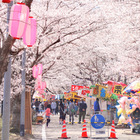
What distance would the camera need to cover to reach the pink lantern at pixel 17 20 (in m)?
8.24

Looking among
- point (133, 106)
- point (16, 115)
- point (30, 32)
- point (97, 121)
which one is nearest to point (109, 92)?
point (133, 106)

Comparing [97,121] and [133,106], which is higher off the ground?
[133,106]

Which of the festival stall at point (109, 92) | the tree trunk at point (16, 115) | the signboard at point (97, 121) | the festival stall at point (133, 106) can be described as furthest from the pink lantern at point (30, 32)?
the festival stall at point (109, 92)

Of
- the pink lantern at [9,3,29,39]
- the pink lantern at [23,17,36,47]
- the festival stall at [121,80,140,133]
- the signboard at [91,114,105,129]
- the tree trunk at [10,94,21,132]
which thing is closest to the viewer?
the pink lantern at [9,3,29,39]

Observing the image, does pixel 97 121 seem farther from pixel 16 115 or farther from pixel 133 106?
pixel 16 115

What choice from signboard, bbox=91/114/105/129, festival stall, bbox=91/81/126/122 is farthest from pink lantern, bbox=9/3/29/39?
festival stall, bbox=91/81/126/122

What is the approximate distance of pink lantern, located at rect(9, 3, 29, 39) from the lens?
27.0ft

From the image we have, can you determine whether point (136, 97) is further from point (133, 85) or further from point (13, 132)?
point (13, 132)

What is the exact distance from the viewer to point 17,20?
8281 mm

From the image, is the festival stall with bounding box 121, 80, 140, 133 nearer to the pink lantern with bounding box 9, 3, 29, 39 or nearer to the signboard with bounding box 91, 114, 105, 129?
the signboard with bounding box 91, 114, 105, 129

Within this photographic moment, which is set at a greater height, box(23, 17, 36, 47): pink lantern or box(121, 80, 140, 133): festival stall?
box(23, 17, 36, 47): pink lantern

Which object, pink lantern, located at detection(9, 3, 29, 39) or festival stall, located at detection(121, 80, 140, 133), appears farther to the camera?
festival stall, located at detection(121, 80, 140, 133)

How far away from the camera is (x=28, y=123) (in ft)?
54.1

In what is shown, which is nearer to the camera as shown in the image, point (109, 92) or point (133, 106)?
point (133, 106)
